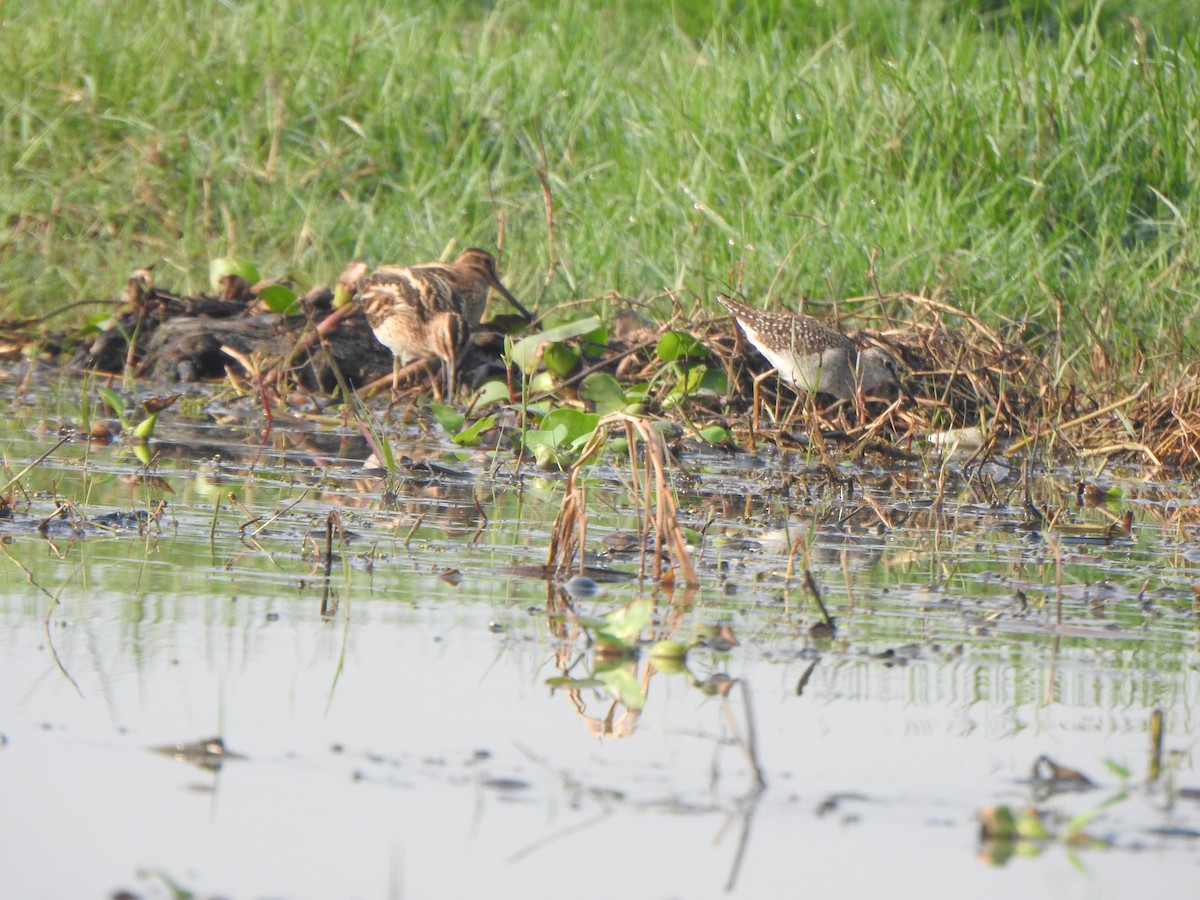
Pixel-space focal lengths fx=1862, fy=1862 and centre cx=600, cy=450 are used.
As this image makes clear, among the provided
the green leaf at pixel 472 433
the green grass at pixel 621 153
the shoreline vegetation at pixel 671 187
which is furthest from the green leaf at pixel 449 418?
the green grass at pixel 621 153

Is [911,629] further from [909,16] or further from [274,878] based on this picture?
[909,16]

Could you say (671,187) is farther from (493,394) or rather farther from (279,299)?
(493,394)

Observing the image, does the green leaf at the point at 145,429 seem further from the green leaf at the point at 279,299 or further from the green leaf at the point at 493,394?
the green leaf at the point at 279,299

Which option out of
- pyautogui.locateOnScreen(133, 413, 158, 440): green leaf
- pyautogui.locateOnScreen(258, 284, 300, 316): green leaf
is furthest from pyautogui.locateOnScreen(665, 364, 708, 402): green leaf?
pyautogui.locateOnScreen(258, 284, 300, 316): green leaf

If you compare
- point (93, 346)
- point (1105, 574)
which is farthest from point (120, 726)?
point (93, 346)

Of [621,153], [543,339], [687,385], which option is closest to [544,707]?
[687,385]

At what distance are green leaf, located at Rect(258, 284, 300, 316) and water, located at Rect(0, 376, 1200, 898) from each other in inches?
123

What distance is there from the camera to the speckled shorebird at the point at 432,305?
304 inches

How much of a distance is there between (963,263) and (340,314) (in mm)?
2834

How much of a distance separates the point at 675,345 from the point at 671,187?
8.60ft

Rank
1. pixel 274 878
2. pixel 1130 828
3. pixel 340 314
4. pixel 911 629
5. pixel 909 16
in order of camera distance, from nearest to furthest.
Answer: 1. pixel 274 878
2. pixel 1130 828
3. pixel 911 629
4. pixel 340 314
5. pixel 909 16

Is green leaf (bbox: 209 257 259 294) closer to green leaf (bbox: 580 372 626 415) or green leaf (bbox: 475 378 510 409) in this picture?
green leaf (bbox: 475 378 510 409)

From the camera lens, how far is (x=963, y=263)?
27.9ft

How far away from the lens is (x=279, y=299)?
8391mm
